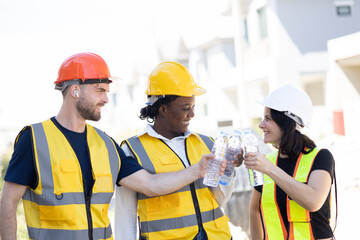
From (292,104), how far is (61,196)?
70.7 inches

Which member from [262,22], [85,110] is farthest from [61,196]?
[262,22]

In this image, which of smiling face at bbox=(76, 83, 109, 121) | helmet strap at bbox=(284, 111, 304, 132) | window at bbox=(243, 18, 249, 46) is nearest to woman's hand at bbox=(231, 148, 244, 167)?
helmet strap at bbox=(284, 111, 304, 132)

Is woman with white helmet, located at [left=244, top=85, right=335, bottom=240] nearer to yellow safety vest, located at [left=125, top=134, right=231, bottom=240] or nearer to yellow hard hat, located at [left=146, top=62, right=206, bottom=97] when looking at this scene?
yellow safety vest, located at [left=125, top=134, right=231, bottom=240]

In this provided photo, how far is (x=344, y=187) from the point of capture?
9250 millimetres

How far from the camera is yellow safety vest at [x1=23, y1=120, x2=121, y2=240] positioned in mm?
3170

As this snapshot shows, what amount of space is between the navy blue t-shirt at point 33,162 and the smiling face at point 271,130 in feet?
3.29

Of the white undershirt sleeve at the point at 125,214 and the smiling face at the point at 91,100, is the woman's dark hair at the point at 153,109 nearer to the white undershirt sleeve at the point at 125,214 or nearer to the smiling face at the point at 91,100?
the smiling face at the point at 91,100

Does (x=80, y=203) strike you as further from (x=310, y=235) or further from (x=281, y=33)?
(x=281, y=33)

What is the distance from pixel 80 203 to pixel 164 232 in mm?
682

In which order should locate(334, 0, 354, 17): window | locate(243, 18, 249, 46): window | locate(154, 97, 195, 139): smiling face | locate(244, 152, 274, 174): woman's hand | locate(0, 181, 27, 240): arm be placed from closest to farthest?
locate(0, 181, 27, 240): arm, locate(244, 152, 274, 174): woman's hand, locate(154, 97, 195, 139): smiling face, locate(334, 0, 354, 17): window, locate(243, 18, 249, 46): window

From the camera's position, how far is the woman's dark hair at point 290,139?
3.58 meters

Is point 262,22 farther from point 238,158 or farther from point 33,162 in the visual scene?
point 33,162

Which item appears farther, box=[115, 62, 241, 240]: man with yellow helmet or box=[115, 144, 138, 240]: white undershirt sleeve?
box=[115, 144, 138, 240]: white undershirt sleeve

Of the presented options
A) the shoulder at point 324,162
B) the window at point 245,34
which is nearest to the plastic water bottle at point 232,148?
the shoulder at point 324,162
